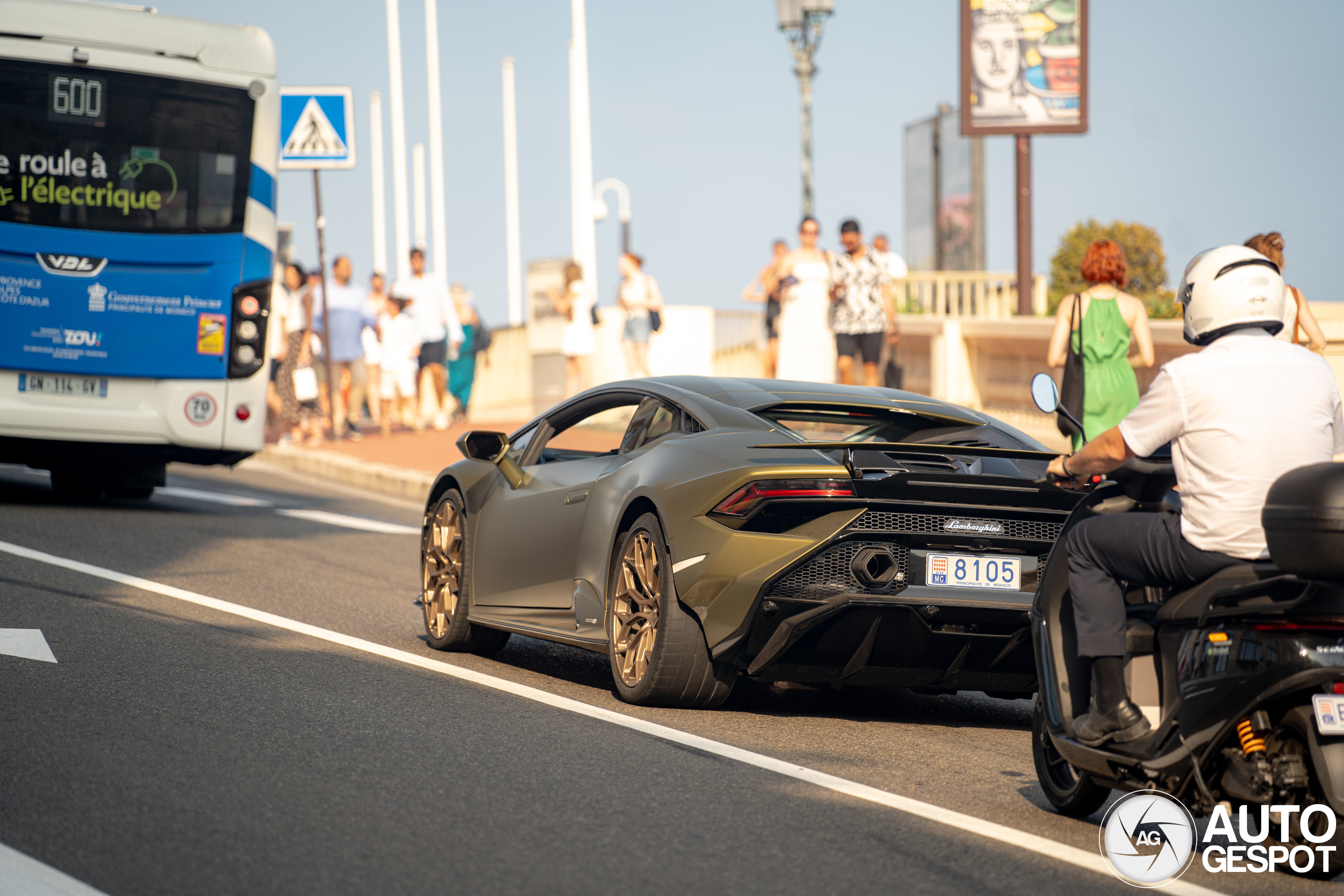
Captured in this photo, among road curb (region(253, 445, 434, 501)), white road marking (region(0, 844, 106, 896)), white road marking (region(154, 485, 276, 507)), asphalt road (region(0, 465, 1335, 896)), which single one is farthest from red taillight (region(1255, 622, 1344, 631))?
road curb (region(253, 445, 434, 501))

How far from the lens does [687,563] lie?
6637 mm

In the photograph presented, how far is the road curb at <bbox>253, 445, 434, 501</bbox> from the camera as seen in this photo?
1794 cm

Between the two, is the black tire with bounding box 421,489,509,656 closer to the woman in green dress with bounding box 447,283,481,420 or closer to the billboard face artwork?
the billboard face artwork

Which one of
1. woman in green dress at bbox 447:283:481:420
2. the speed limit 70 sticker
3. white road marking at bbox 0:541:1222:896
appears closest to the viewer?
white road marking at bbox 0:541:1222:896

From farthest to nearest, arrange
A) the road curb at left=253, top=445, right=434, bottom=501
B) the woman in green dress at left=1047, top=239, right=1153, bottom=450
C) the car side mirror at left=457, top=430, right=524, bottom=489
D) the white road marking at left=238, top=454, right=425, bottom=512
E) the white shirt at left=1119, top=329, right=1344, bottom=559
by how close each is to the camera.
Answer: the road curb at left=253, top=445, right=434, bottom=501 < the white road marking at left=238, top=454, right=425, bottom=512 < the woman in green dress at left=1047, top=239, right=1153, bottom=450 < the car side mirror at left=457, top=430, right=524, bottom=489 < the white shirt at left=1119, top=329, right=1344, bottom=559

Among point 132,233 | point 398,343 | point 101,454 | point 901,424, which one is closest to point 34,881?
point 901,424

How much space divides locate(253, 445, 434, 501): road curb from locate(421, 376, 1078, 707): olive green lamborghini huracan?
9851mm

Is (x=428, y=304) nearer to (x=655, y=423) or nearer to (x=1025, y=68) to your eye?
(x=1025, y=68)

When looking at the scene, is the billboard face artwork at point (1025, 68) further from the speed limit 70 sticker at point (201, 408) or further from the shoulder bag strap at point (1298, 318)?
the shoulder bag strap at point (1298, 318)

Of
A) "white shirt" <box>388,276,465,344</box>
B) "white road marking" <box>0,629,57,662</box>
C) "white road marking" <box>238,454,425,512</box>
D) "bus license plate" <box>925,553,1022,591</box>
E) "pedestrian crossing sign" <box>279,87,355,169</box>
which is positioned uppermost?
"pedestrian crossing sign" <box>279,87,355,169</box>

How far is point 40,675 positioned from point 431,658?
1817mm

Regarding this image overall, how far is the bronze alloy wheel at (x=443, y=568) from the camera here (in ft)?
28.5

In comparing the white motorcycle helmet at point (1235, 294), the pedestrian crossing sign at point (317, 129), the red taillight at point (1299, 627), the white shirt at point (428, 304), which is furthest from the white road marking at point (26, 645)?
the white shirt at point (428, 304)

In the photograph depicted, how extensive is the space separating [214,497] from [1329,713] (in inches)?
520
